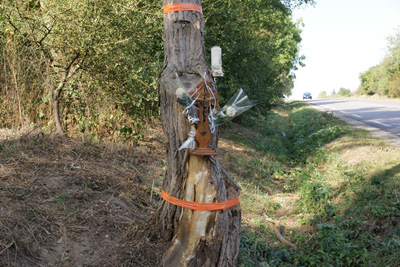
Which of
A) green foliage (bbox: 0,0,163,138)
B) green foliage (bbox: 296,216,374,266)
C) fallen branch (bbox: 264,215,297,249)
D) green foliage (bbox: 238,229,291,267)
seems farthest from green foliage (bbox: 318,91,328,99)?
green foliage (bbox: 238,229,291,267)

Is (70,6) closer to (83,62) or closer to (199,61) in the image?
(83,62)

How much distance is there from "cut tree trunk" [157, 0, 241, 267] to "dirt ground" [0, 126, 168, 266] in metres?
0.35

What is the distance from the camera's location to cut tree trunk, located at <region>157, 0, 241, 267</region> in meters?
3.45

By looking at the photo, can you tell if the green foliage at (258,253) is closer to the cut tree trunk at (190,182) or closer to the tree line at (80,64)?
the cut tree trunk at (190,182)

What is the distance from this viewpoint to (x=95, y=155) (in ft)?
19.5

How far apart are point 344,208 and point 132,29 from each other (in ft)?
A: 16.5

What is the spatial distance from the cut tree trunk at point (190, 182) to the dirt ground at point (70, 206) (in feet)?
1.16

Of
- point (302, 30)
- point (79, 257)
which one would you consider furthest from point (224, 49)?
point (302, 30)

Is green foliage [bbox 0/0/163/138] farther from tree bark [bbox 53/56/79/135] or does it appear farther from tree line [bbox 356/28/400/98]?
tree line [bbox 356/28/400/98]

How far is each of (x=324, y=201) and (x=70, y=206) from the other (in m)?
4.68

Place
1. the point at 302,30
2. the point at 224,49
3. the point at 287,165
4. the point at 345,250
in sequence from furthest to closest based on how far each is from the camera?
the point at 302,30 → the point at 287,165 → the point at 224,49 → the point at 345,250

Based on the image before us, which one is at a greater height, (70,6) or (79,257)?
(70,6)

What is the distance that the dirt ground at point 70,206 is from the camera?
3473mm

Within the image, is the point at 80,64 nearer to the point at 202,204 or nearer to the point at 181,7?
the point at 181,7
